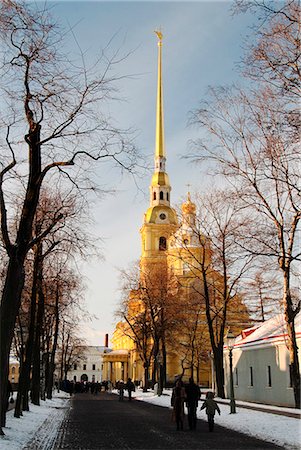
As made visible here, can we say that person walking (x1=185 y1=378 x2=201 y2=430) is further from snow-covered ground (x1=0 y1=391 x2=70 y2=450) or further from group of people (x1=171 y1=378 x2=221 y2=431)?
snow-covered ground (x1=0 y1=391 x2=70 y2=450)

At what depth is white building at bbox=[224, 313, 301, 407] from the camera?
93.5 feet

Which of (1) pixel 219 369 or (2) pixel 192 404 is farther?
(1) pixel 219 369

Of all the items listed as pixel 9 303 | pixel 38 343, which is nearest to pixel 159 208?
pixel 38 343

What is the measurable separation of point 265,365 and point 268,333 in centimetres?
200

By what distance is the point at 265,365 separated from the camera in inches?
1224

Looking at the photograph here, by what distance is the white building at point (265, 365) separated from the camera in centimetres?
2850

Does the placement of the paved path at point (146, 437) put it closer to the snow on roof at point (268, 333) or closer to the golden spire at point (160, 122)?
the snow on roof at point (268, 333)

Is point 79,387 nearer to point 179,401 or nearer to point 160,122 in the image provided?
point 160,122

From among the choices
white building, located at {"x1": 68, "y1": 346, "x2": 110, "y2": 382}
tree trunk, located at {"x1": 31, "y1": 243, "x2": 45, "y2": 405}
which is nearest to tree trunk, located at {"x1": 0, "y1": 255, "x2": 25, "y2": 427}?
tree trunk, located at {"x1": 31, "y1": 243, "x2": 45, "y2": 405}

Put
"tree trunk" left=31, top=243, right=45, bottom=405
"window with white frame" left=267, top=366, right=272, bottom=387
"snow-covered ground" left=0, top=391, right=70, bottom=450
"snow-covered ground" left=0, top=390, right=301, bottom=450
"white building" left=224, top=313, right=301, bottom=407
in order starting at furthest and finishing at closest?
1. "window with white frame" left=267, top=366, right=272, bottom=387
2. "white building" left=224, top=313, right=301, bottom=407
3. "tree trunk" left=31, top=243, right=45, bottom=405
4. "snow-covered ground" left=0, top=390, right=301, bottom=450
5. "snow-covered ground" left=0, top=391, right=70, bottom=450

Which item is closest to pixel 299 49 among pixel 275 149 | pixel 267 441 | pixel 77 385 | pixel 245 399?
pixel 275 149

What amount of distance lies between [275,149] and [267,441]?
25.2 ft

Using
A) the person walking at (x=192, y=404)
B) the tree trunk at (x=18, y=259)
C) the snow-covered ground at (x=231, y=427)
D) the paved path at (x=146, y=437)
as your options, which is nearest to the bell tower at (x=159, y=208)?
the snow-covered ground at (x=231, y=427)

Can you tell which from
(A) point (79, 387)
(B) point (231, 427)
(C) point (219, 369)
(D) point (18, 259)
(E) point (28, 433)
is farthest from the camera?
(A) point (79, 387)
